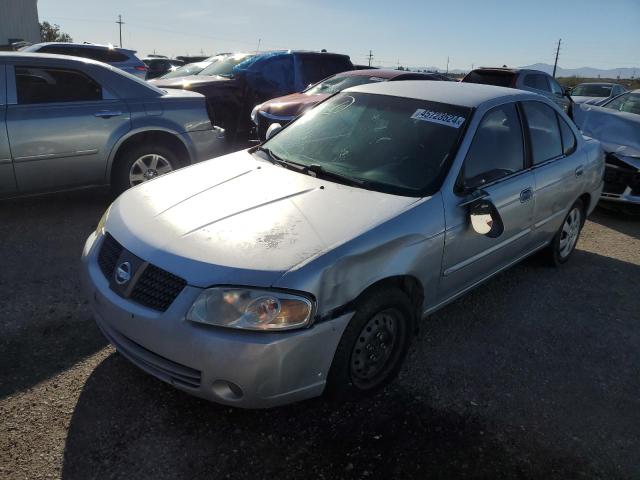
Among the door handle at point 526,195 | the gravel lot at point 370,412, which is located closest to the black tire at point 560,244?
the gravel lot at point 370,412

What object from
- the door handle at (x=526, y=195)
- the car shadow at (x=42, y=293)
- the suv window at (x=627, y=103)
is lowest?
the car shadow at (x=42, y=293)

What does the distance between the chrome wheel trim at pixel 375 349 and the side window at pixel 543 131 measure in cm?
192

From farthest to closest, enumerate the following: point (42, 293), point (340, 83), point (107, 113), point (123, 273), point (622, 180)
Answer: point (340, 83)
point (622, 180)
point (107, 113)
point (42, 293)
point (123, 273)

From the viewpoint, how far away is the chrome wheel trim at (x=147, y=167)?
214 inches

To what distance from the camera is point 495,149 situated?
3.50 m

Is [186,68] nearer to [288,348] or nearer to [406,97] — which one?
[406,97]

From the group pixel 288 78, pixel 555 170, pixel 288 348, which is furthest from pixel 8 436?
pixel 288 78

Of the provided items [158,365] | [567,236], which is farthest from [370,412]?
[567,236]

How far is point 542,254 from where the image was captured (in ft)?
15.3

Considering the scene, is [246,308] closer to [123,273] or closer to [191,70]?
[123,273]

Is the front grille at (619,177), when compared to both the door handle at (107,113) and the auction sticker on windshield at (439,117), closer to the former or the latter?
the auction sticker on windshield at (439,117)

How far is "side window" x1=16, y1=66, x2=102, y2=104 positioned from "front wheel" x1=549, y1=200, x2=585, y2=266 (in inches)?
179

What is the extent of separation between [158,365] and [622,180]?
20.0 ft

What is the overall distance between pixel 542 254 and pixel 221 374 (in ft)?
11.4
